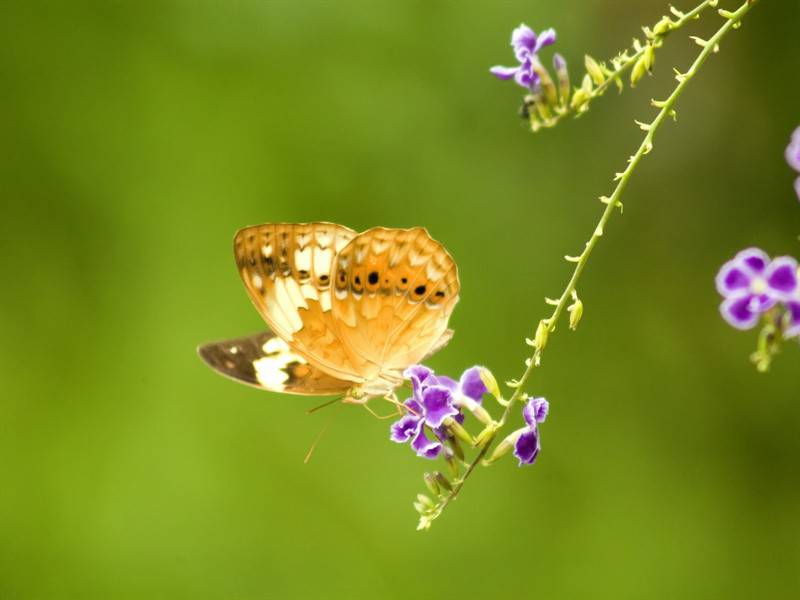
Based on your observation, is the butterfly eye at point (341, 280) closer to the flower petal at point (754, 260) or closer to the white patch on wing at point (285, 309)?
the white patch on wing at point (285, 309)

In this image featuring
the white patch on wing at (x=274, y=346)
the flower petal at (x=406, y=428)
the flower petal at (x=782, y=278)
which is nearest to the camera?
the flower petal at (x=782, y=278)

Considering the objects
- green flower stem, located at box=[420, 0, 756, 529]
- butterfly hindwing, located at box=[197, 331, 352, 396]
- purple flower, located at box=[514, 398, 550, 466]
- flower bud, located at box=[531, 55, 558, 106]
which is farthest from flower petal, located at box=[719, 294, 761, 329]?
butterfly hindwing, located at box=[197, 331, 352, 396]

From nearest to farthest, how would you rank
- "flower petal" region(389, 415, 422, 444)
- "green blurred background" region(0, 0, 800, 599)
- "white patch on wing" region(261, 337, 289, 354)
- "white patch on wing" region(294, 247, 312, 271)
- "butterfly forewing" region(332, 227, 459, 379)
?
"flower petal" region(389, 415, 422, 444) < "butterfly forewing" region(332, 227, 459, 379) < "white patch on wing" region(294, 247, 312, 271) < "white patch on wing" region(261, 337, 289, 354) < "green blurred background" region(0, 0, 800, 599)

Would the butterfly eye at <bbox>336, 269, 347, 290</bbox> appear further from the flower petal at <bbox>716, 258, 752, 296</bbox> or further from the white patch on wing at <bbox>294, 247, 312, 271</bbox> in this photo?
the flower petal at <bbox>716, 258, 752, 296</bbox>

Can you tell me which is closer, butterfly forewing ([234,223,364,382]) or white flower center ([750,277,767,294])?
white flower center ([750,277,767,294])

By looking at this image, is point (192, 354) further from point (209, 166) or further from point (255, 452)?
point (209, 166)

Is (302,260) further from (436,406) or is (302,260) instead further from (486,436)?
(486,436)

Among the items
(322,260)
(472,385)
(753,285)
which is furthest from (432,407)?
(753,285)

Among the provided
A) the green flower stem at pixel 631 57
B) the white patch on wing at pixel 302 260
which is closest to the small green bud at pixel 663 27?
the green flower stem at pixel 631 57
